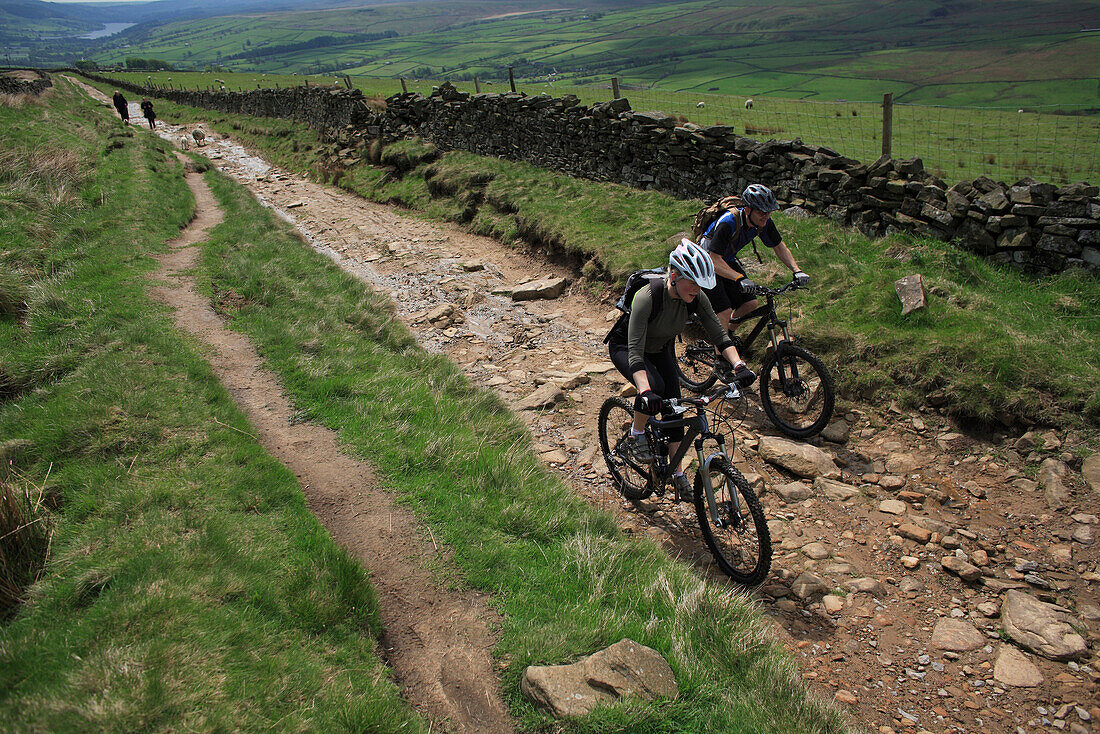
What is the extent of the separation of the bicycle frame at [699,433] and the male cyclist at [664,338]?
14 cm

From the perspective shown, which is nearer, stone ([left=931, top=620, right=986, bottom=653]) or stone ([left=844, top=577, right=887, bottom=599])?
stone ([left=931, top=620, right=986, bottom=653])

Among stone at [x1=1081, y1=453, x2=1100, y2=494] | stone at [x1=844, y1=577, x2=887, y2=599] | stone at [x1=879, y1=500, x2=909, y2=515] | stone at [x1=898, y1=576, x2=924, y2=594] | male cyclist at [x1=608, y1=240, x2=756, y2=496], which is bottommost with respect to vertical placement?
stone at [x1=898, y1=576, x2=924, y2=594]

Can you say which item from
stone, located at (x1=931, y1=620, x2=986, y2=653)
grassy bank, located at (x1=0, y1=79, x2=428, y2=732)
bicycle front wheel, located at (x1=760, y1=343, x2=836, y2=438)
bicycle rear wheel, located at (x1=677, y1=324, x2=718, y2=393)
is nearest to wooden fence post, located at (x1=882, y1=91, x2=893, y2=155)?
bicycle rear wheel, located at (x1=677, y1=324, x2=718, y2=393)

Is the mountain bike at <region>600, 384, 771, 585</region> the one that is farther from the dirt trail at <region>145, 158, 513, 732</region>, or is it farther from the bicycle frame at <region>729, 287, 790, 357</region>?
the dirt trail at <region>145, 158, 513, 732</region>

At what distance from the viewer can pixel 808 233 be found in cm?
1113

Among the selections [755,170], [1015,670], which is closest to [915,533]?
[1015,670]

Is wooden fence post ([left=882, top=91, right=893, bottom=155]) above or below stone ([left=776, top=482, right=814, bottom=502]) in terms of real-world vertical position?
above

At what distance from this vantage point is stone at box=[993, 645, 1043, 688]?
4590 millimetres

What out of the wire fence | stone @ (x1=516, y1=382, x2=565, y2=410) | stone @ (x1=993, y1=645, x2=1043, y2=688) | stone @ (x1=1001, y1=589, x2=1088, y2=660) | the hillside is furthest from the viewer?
the hillside

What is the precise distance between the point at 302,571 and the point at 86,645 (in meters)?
1.35

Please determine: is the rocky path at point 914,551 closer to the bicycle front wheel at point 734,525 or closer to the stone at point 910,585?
the stone at point 910,585

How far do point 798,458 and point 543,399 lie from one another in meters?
3.77

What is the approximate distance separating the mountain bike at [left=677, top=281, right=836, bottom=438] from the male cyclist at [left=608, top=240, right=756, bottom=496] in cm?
122

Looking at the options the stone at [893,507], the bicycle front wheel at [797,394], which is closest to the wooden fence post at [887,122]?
the bicycle front wheel at [797,394]
